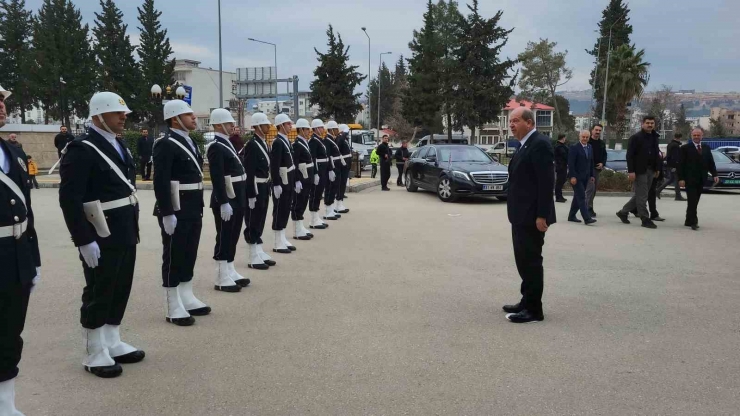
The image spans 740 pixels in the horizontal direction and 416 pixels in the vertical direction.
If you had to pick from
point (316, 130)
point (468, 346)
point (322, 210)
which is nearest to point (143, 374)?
point (468, 346)

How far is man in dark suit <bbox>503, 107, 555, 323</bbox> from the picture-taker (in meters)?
5.41

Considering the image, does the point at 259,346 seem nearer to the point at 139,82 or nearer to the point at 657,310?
the point at 657,310

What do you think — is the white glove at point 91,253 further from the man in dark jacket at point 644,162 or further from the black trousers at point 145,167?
the black trousers at point 145,167

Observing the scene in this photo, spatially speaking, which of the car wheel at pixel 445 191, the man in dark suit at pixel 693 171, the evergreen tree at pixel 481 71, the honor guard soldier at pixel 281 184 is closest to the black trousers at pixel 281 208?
the honor guard soldier at pixel 281 184

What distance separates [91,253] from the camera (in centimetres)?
412

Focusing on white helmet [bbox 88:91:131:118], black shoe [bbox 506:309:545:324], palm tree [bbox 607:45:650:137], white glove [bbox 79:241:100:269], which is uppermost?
palm tree [bbox 607:45:650:137]

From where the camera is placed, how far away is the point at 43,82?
5294 cm

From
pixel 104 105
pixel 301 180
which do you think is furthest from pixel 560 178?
pixel 104 105

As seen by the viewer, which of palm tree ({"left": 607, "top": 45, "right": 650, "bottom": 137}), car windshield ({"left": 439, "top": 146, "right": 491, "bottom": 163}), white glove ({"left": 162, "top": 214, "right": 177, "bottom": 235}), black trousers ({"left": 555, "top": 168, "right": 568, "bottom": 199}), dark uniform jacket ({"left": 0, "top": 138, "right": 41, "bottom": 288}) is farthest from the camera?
palm tree ({"left": 607, "top": 45, "right": 650, "bottom": 137})

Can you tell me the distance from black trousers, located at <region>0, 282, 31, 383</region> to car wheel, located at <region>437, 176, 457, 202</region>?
1334 cm

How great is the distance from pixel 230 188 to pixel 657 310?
4788 mm

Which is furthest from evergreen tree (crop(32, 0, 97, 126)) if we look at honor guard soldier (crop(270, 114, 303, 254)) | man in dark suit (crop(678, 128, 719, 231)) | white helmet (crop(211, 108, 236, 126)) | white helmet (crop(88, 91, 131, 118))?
white helmet (crop(88, 91, 131, 118))

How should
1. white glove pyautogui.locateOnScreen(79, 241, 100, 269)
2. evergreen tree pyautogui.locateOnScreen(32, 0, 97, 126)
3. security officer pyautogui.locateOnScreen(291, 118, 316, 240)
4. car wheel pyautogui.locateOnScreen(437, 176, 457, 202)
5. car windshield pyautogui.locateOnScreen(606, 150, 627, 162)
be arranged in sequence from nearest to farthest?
white glove pyautogui.locateOnScreen(79, 241, 100, 269), security officer pyautogui.locateOnScreen(291, 118, 316, 240), car wheel pyautogui.locateOnScreen(437, 176, 457, 202), car windshield pyautogui.locateOnScreen(606, 150, 627, 162), evergreen tree pyautogui.locateOnScreen(32, 0, 97, 126)

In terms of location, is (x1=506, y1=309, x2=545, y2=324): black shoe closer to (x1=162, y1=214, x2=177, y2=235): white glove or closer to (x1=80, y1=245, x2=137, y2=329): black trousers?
(x1=162, y1=214, x2=177, y2=235): white glove
